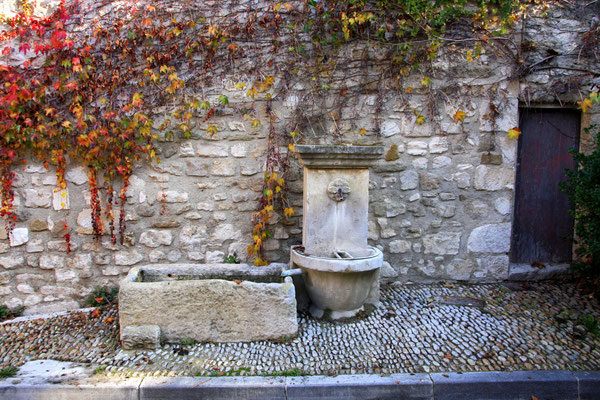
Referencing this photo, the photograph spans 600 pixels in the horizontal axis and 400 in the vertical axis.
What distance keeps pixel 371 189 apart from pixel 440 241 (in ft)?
2.86

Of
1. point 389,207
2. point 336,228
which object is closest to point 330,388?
point 336,228

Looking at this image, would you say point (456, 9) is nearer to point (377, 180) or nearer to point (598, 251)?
point (377, 180)

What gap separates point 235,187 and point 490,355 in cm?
254

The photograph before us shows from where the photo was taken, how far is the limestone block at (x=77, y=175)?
3756 millimetres

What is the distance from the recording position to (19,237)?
3734mm

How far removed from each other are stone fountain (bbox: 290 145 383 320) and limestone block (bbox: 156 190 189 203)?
126 centimetres

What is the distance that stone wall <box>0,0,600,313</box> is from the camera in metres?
3.79

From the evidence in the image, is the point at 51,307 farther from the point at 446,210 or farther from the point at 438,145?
the point at 438,145

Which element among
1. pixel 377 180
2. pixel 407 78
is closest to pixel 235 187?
pixel 377 180

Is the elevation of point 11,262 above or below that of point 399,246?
below

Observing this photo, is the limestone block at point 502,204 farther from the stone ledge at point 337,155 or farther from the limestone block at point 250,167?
the limestone block at point 250,167

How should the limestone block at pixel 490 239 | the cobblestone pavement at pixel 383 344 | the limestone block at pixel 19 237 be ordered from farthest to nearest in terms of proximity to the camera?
the limestone block at pixel 490 239 → the limestone block at pixel 19 237 → the cobblestone pavement at pixel 383 344

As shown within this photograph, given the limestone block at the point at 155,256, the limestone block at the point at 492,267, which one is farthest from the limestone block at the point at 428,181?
the limestone block at the point at 155,256

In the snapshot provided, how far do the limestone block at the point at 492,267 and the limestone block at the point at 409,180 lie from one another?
102 cm
